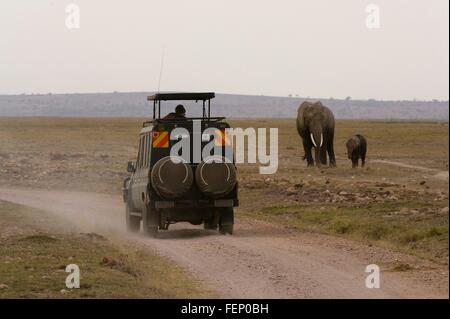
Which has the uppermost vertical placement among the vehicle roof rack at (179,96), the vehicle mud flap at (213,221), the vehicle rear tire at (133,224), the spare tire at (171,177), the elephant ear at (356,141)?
the vehicle roof rack at (179,96)

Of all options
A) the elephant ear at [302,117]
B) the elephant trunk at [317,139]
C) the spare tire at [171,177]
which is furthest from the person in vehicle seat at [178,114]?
the elephant ear at [302,117]

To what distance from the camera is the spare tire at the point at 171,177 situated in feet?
67.4

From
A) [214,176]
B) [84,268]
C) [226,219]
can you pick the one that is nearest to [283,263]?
[84,268]

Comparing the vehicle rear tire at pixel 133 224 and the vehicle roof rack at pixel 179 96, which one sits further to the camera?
the vehicle rear tire at pixel 133 224

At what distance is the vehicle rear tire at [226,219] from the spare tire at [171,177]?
107 centimetres

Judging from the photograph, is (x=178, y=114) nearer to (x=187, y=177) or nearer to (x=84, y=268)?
(x=187, y=177)

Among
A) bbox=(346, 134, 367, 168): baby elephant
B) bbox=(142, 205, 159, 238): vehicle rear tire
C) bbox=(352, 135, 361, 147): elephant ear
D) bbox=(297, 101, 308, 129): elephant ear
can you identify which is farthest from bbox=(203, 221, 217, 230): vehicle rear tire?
bbox=(297, 101, 308, 129): elephant ear

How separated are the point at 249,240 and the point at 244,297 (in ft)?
22.8

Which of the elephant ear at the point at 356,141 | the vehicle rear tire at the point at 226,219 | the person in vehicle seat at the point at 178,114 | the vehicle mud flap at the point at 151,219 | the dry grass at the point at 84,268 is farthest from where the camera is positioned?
the elephant ear at the point at 356,141

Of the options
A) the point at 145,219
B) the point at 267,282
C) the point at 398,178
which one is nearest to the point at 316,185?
the point at 398,178

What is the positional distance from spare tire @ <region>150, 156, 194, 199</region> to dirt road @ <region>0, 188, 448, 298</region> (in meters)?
0.95

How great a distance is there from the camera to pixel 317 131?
1845 inches

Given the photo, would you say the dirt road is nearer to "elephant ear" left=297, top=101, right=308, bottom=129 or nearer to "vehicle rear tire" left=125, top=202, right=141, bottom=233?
"vehicle rear tire" left=125, top=202, right=141, bottom=233

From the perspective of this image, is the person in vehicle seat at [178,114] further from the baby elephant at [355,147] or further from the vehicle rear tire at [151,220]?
the baby elephant at [355,147]
